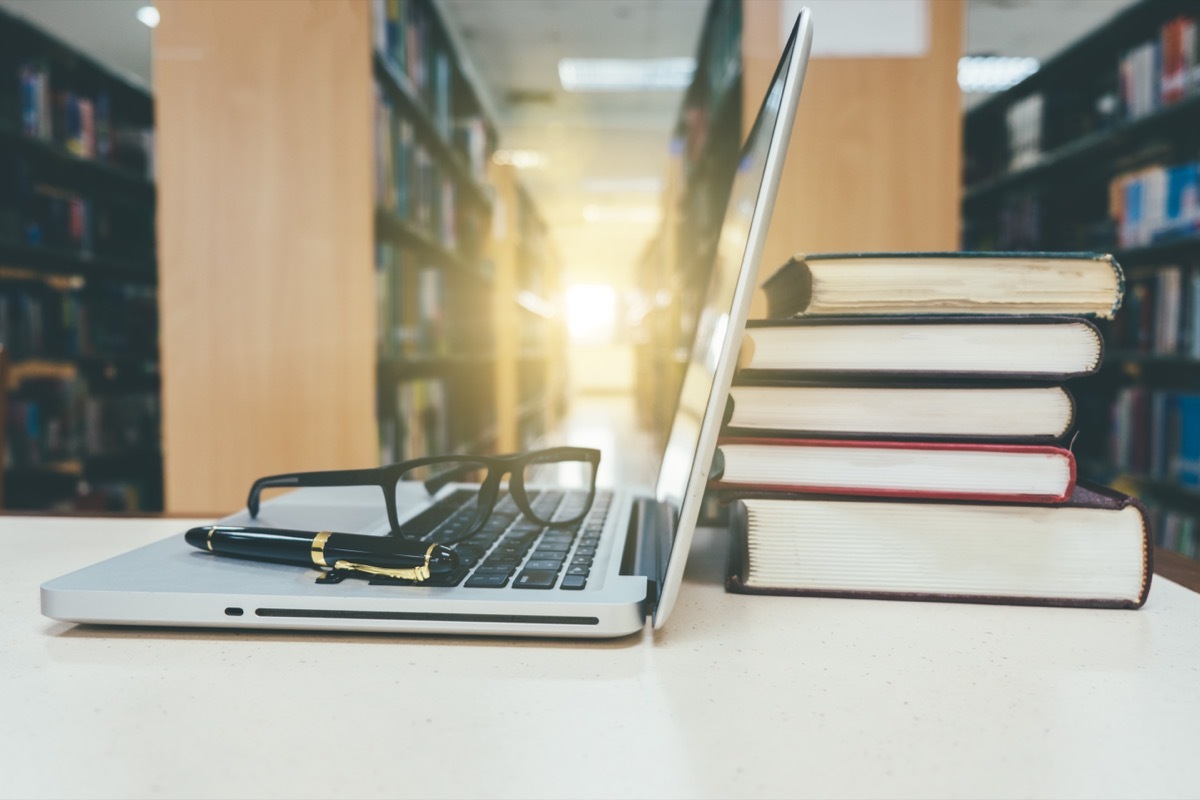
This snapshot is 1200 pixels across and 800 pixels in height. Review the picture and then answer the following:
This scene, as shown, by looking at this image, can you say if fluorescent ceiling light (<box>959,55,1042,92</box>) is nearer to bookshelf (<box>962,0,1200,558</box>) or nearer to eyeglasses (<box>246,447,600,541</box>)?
bookshelf (<box>962,0,1200,558</box>)

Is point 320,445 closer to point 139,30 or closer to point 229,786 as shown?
point 139,30

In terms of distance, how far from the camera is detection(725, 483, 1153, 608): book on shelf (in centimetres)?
50

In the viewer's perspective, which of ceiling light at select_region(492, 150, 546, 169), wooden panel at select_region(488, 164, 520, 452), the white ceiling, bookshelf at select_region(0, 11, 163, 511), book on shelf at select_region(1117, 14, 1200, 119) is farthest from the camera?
ceiling light at select_region(492, 150, 546, 169)

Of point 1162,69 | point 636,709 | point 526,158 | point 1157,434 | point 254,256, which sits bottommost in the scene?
point 1157,434

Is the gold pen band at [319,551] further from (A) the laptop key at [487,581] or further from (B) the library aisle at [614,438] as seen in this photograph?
(B) the library aisle at [614,438]

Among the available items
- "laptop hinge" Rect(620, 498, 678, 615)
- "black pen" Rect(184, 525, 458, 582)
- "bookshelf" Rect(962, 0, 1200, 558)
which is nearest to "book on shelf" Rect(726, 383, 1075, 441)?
"laptop hinge" Rect(620, 498, 678, 615)

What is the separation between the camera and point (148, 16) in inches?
43.3

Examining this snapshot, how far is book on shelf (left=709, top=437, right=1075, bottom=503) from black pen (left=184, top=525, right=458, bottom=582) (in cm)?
20

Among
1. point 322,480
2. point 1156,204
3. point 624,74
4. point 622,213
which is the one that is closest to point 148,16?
point 322,480

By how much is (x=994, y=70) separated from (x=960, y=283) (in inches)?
214

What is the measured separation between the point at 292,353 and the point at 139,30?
550mm

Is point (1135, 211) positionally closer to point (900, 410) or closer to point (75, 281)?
point (900, 410)

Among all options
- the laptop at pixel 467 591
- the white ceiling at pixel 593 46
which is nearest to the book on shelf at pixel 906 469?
the laptop at pixel 467 591

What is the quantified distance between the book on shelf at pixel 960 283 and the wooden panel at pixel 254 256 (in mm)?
1054
